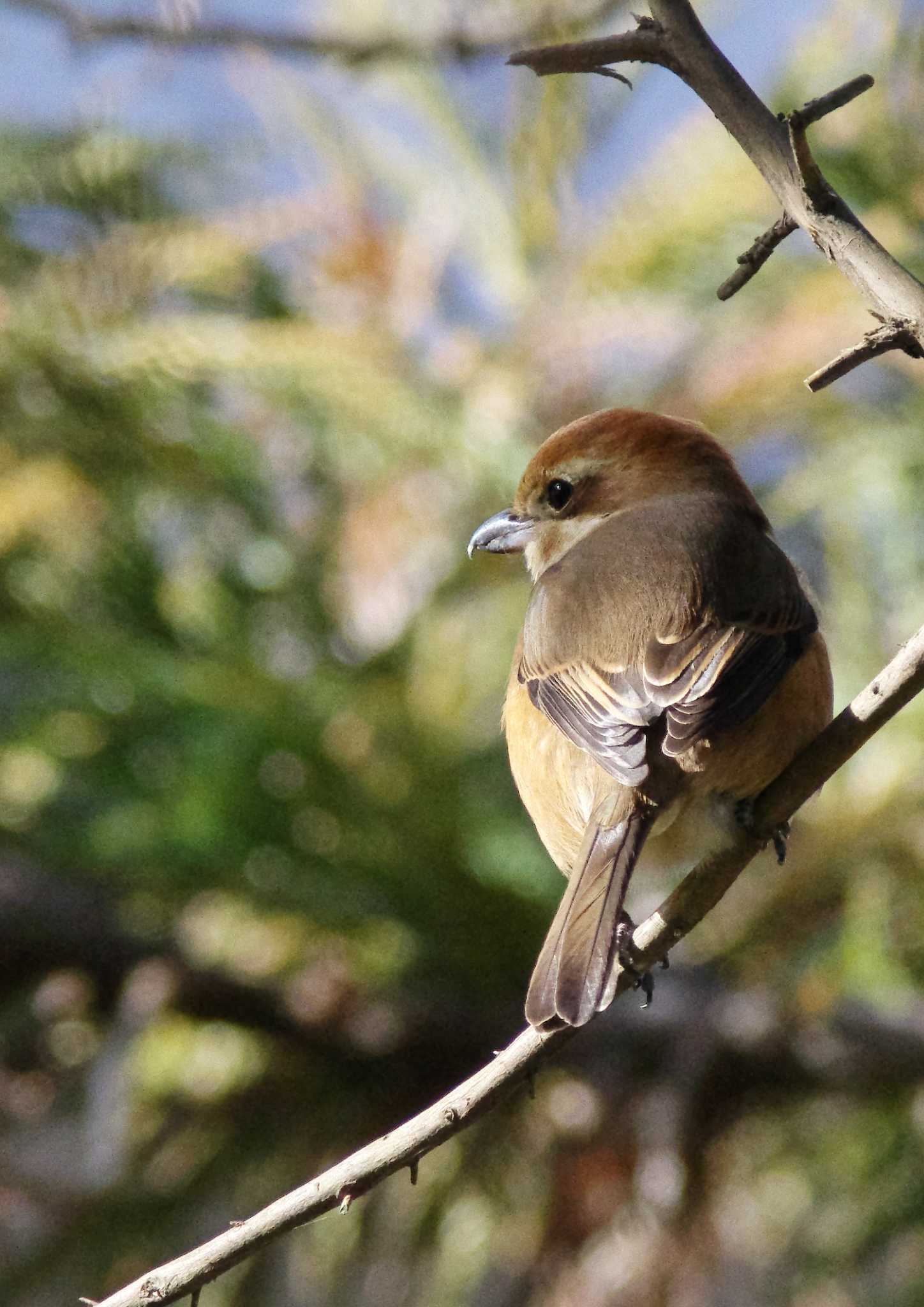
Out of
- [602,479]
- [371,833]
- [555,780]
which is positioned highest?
[602,479]

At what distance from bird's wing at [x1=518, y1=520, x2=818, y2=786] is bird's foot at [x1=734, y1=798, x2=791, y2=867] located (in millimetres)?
116

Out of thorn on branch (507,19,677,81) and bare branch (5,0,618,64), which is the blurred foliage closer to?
bare branch (5,0,618,64)

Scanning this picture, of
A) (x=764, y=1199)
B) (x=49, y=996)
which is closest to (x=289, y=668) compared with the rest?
(x=49, y=996)

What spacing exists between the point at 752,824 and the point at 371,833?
1441 mm

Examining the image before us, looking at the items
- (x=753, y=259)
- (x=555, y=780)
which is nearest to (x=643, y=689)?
(x=555, y=780)

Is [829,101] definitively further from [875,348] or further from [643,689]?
[643,689]

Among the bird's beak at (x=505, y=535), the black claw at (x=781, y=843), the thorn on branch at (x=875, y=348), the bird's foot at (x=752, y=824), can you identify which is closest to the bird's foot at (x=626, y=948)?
the bird's foot at (x=752, y=824)

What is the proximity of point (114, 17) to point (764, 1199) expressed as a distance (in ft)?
8.95

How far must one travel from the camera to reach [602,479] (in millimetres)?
3088

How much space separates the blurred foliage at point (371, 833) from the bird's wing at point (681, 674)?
575mm

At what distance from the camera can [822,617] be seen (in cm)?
285

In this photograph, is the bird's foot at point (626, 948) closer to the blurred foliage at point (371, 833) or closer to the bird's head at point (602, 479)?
the blurred foliage at point (371, 833)

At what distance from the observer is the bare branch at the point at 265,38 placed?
222 centimetres

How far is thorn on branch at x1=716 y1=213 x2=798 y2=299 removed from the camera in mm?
1596
